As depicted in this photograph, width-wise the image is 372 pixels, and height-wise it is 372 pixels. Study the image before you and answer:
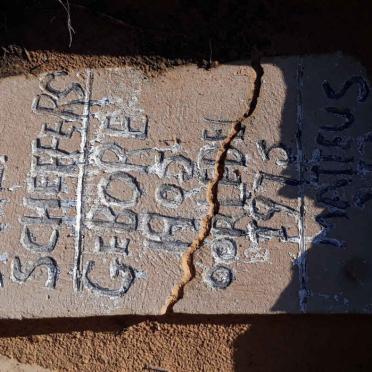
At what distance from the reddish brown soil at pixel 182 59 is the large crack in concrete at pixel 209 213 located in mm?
132

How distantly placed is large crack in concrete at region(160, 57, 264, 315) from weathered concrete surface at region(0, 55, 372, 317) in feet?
0.07

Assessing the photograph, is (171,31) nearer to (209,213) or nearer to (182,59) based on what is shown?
(182,59)

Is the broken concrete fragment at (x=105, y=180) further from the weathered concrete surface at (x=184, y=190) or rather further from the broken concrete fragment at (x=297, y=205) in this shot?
the broken concrete fragment at (x=297, y=205)

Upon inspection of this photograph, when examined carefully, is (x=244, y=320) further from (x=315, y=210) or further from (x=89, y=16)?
(x=89, y=16)

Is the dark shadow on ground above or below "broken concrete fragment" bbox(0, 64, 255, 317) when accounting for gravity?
above

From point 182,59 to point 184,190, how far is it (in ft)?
2.27

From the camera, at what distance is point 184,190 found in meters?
3.24

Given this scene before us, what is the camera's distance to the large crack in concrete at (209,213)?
3158mm

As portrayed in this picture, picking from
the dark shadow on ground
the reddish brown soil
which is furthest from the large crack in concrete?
the dark shadow on ground

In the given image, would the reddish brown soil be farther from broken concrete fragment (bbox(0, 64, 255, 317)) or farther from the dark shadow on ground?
broken concrete fragment (bbox(0, 64, 255, 317))

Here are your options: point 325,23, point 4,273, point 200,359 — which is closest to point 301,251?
point 200,359

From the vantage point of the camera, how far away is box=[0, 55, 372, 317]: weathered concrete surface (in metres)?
3.14

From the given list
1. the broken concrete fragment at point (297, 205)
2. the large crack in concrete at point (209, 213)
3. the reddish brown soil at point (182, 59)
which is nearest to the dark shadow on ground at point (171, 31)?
the reddish brown soil at point (182, 59)

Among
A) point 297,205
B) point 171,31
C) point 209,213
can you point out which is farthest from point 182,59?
point 297,205
